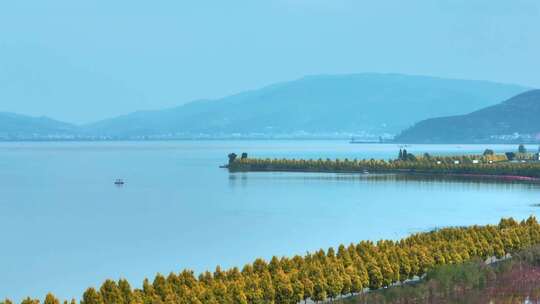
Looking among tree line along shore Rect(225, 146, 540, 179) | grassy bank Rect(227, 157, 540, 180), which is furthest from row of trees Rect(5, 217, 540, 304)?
tree line along shore Rect(225, 146, 540, 179)

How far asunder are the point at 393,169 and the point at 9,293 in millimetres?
58018

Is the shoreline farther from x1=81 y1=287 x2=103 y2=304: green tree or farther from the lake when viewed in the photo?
x1=81 y1=287 x2=103 y2=304: green tree

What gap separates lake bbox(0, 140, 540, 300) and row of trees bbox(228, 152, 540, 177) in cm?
663

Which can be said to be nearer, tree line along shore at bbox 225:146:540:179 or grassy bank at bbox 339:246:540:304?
grassy bank at bbox 339:246:540:304

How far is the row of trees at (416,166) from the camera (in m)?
74.2

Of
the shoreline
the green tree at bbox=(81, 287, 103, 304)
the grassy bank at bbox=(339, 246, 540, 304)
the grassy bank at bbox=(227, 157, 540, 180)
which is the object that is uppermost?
the grassy bank at bbox=(227, 157, 540, 180)

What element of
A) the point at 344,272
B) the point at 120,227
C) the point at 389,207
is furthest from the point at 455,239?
the point at 389,207

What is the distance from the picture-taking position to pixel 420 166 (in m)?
79.2

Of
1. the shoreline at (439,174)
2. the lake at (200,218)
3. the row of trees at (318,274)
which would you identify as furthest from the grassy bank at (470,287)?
the shoreline at (439,174)

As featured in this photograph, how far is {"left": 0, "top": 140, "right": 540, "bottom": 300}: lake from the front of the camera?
99.9 feet

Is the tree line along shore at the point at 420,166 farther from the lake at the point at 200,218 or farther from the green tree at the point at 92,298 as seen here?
the green tree at the point at 92,298

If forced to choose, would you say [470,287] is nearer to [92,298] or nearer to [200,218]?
[92,298]

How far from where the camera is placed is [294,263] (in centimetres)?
2069

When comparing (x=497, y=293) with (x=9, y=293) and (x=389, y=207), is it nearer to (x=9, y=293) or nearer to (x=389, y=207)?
(x=9, y=293)
